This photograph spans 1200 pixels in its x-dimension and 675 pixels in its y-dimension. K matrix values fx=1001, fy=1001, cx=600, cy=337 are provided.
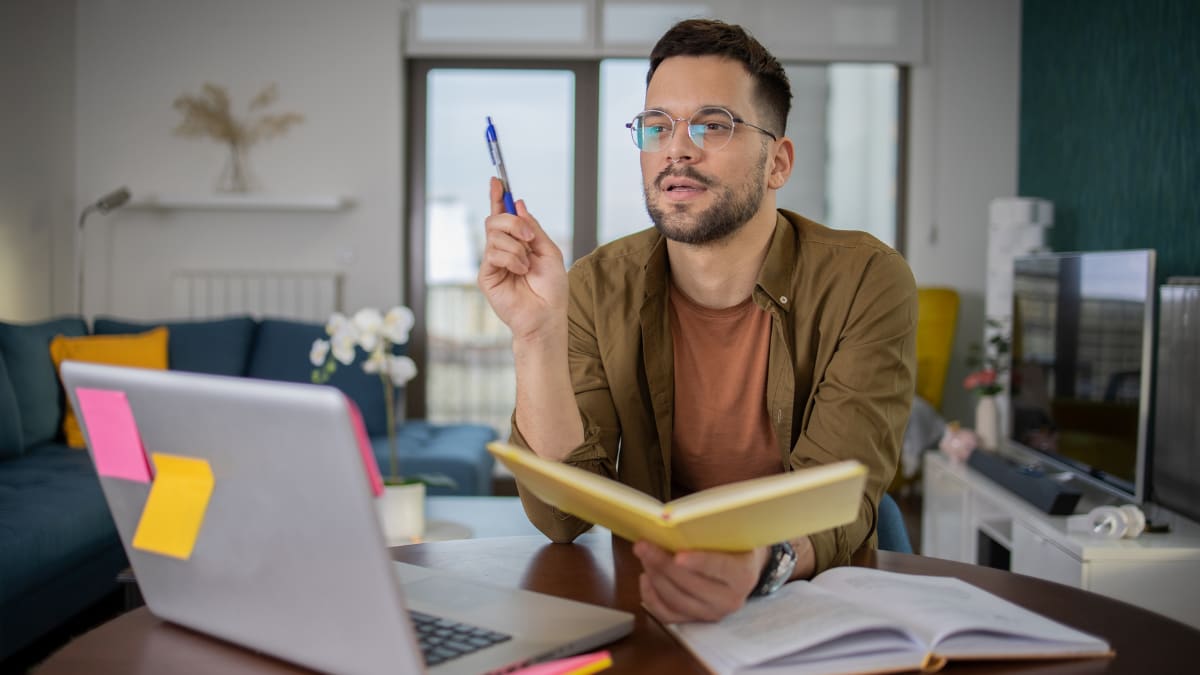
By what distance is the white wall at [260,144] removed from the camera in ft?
15.7

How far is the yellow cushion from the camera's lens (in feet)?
11.5

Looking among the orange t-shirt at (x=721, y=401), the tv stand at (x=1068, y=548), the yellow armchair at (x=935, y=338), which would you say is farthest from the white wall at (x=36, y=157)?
the yellow armchair at (x=935, y=338)

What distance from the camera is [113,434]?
0.71 m

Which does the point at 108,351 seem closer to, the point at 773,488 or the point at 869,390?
the point at 869,390

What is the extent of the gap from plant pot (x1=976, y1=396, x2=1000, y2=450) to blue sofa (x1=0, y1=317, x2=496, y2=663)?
1772 mm

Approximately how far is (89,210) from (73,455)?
1.82 metres

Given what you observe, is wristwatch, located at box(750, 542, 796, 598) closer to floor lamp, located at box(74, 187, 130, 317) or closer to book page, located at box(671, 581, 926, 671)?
book page, located at box(671, 581, 926, 671)

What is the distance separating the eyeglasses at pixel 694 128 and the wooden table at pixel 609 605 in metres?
0.58

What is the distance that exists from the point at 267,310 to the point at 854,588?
435 centimetres

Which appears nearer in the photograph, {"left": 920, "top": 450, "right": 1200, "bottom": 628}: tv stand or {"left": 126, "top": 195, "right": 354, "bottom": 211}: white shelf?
{"left": 920, "top": 450, "right": 1200, "bottom": 628}: tv stand

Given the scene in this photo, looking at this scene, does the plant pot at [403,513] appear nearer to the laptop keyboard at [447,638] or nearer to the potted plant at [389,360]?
the potted plant at [389,360]

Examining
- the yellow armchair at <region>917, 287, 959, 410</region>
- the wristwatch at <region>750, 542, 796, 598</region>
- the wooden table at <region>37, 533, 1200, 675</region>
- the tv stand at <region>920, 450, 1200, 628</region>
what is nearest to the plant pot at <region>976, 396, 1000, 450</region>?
the tv stand at <region>920, 450, 1200, 628</region>

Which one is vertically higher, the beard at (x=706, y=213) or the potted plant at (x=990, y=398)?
the beard at (x=706, y=213)

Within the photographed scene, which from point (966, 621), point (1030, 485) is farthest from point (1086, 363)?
point (966, 621)
